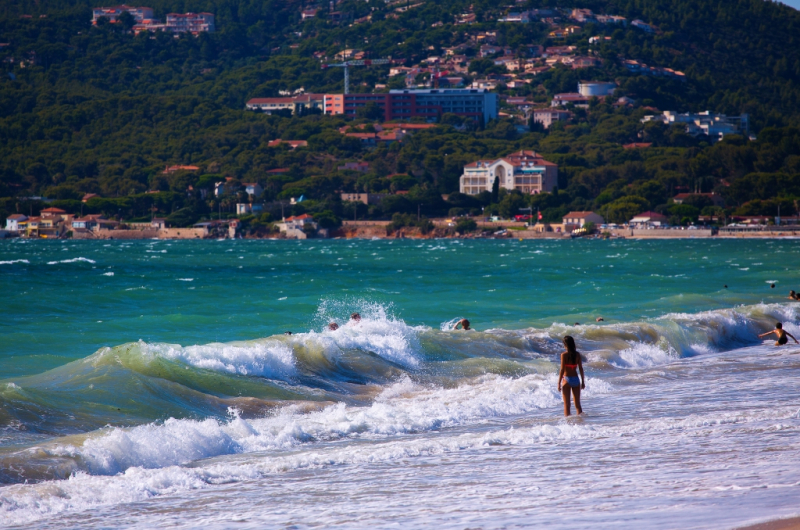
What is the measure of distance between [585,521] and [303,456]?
3443mm

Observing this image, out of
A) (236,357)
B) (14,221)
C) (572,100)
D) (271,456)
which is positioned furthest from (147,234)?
(271,456)

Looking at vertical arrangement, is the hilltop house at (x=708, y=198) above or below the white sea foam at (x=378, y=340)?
above

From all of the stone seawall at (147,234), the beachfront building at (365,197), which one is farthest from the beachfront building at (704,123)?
the stone seawall at (147,234)

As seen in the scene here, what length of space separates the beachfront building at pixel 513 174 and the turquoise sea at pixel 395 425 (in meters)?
119

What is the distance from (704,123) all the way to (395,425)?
18537cm

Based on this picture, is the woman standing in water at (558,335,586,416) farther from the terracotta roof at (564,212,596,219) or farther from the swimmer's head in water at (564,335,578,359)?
the terracotta roof at (564,212,596,219)

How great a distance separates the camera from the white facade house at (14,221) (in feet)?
463

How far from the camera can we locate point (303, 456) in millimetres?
9820

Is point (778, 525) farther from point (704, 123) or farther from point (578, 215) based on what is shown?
point (704, 123)

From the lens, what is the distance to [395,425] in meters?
11.4

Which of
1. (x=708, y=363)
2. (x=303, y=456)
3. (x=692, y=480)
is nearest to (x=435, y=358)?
(x=708, y=363)

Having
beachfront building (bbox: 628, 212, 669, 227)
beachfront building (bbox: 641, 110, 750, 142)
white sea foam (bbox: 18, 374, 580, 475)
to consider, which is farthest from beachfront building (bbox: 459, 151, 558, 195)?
white sea foam (bbox: 18, 374, 580, 475)

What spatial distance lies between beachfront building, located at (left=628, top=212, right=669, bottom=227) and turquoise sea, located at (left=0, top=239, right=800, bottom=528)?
10109 cm

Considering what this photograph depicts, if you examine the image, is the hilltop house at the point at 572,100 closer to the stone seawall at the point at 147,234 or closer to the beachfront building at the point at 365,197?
the beachfront building at the point at 365,197
